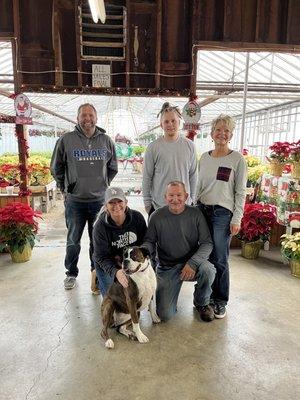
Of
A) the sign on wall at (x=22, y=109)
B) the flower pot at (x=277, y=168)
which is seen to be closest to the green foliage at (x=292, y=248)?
the flower pot at (x=277, y=168)

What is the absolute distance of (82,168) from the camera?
3.18 m

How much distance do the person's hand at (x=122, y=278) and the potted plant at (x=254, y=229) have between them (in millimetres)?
2306

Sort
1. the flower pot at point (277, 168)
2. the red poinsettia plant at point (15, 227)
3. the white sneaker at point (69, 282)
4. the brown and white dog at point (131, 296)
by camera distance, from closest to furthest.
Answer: the brown and white dog at point (131, 296)
the white sneaker at point (69, 282)
the red poinsettia plant at point (15, 227)
the flower pot at point (277, 168)

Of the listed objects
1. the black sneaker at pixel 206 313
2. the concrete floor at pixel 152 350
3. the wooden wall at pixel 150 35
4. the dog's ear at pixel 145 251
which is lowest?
the concrete floor at pixel 152 350

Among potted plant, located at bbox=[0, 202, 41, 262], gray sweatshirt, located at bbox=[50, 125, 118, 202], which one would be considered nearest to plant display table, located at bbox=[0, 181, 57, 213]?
potted plant, located at bbox=[0, 202, 41, 262]

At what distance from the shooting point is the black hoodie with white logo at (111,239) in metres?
2.51

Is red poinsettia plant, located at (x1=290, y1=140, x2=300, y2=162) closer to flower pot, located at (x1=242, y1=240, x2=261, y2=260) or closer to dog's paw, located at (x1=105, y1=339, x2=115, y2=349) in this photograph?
flower pot, located at (x1=242, y1=240, x2=261, y2=260)

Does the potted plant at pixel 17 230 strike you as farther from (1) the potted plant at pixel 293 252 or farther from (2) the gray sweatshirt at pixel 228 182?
(1) the potted plant at pixel 293 252

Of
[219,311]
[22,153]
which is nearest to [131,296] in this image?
[219,311]

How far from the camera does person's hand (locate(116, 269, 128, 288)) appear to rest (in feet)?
7.63

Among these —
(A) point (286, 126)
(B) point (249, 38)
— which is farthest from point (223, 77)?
(B) point (249, 38)

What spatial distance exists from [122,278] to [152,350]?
565mm

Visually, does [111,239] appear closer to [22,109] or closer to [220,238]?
[220,238]

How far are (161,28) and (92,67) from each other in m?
1.02
